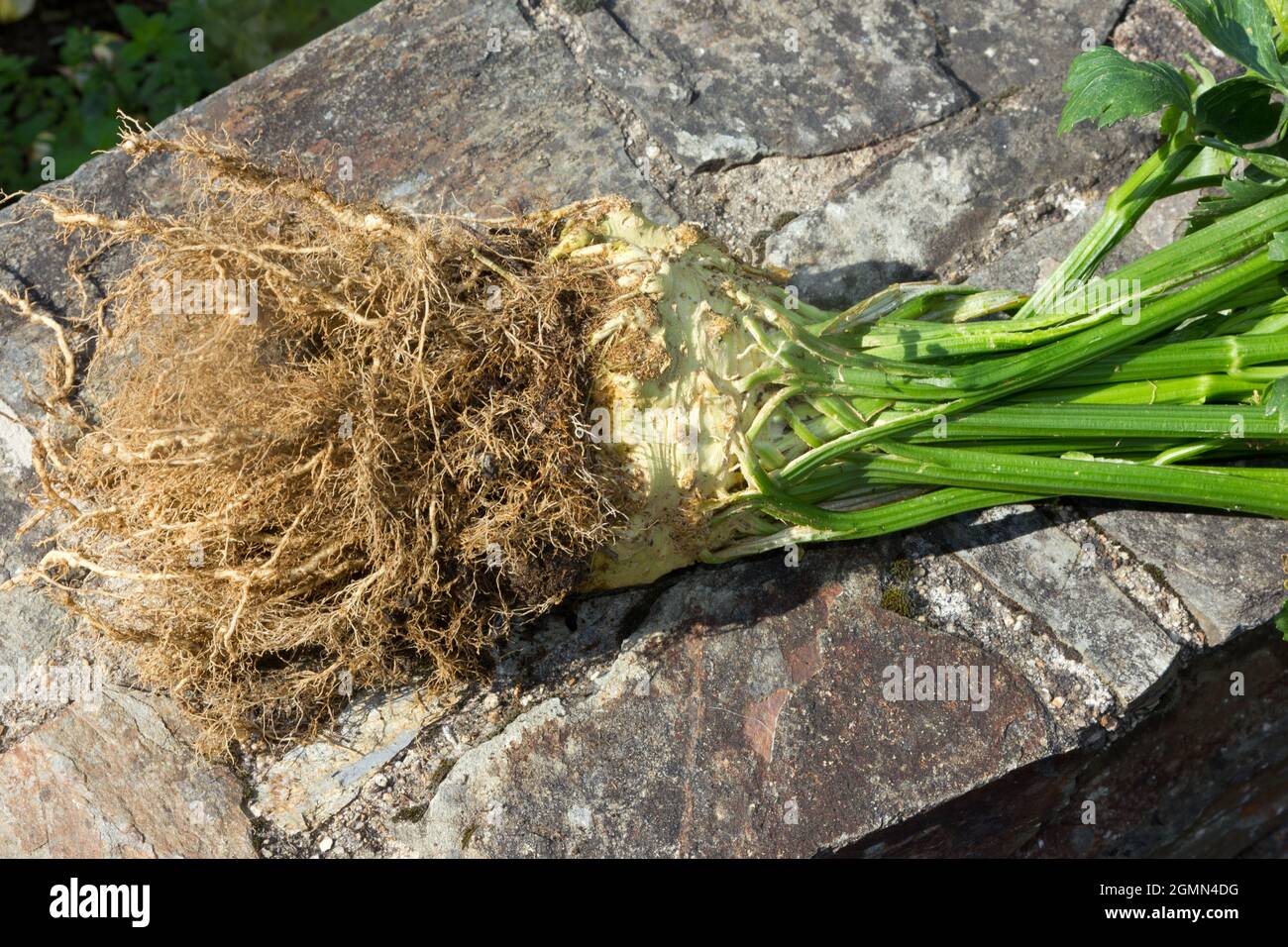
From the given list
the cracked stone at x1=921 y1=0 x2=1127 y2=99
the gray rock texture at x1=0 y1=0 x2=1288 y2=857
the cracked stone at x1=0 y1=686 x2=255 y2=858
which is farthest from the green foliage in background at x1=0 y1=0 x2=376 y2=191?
the cracked stone at x1=0 y1=686 x2=255 y2=858

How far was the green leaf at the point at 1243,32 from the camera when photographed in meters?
2.18

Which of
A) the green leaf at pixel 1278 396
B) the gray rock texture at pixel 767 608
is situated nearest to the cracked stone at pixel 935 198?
the gray rock texture at pixel 767 608

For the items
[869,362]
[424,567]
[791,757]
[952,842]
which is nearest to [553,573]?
[424,567]

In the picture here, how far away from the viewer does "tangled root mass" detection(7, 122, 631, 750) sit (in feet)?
6.89

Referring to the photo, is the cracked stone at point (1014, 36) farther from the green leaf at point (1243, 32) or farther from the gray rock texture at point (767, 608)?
the green leaf at point (1243, 32)

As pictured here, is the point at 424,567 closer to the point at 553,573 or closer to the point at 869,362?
the point at 553,573

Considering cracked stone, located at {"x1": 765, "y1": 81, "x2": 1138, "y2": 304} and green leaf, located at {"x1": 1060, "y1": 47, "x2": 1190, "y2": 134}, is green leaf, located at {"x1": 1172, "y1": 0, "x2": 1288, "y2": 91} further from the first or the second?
cracked stone, located at {"x1": 765, "y1": 81, "x2": 1138, "y2": 304}

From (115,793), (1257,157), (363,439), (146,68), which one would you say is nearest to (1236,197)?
(1257,157)

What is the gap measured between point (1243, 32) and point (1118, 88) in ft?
1.03

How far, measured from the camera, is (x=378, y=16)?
3.12m

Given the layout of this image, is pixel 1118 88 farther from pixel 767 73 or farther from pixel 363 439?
pixel 363 439

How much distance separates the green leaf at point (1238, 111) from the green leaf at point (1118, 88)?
0.38 feet

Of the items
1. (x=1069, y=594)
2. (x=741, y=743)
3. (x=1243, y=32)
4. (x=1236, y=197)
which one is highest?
(x=1243, y=32)

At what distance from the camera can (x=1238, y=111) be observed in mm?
2371
